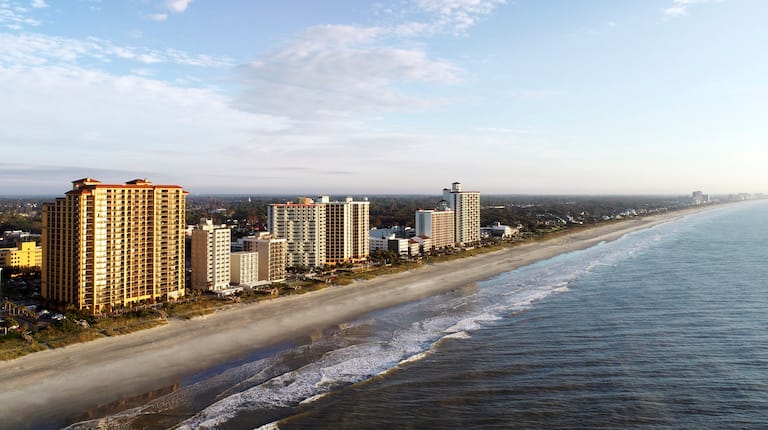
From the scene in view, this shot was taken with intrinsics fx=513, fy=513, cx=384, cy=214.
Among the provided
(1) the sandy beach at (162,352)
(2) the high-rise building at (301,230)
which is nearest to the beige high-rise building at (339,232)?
(2) the high-rise building at (301,230)

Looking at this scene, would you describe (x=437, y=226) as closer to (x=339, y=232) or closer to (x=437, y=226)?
(x=437, y=226)

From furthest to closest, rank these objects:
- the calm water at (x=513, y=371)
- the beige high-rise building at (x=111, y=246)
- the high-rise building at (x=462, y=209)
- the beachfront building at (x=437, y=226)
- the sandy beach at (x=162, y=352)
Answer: the high-rise building at (x=462, y=209), the beachfront building at (x=437, y=226), the beige high-rise building at (x=111, y=246), the sandy beach at (x=162, y=352), the calm water at (x=513, y=371)

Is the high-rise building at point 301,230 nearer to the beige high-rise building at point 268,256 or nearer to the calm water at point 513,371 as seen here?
the beige high-rise building at point 268,256

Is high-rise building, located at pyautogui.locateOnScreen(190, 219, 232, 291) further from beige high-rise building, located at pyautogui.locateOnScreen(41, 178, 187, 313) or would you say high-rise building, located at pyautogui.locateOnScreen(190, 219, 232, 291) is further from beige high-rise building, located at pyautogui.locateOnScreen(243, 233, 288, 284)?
beige high-rise building, located at pyautogui.locateOnScreen(243, 233, 288, 284)

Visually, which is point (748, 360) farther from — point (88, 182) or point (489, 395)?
point (88, 182)

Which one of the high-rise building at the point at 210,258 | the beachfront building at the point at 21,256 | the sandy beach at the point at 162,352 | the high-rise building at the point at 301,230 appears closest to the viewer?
the sandy beach at the point at 162,352

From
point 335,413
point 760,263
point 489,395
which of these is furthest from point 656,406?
point 760,263

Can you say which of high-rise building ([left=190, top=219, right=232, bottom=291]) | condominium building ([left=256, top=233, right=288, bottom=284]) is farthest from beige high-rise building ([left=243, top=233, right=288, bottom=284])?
high-rise building ([left=190, top=219, right=232, bottom=291])

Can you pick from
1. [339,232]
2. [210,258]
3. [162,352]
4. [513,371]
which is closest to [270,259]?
[210,258]
